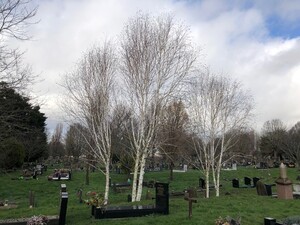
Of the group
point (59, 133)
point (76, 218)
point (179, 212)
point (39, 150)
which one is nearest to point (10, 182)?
point (39, 150)

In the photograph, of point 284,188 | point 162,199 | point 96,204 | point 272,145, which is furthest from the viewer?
point 272,145

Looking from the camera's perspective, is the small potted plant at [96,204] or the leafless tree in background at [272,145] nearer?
the small potted plant at [96,204]

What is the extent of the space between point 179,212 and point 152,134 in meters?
5.37

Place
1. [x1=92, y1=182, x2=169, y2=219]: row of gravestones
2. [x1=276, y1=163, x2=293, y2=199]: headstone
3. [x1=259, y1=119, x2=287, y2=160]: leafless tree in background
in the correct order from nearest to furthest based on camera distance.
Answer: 1. [x1=92, y1=182, x2=169, y2=219]: row of gravestones
2. [x1=276, y1=163, x2=293, y2=199]: headstone
3. [x1=259, y1=119, x2=287, y2=160]: leafless tree in background

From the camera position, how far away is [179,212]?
13.5m

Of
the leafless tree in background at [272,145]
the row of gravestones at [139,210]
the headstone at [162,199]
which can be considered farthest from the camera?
the leafless tree in background at [272,145]

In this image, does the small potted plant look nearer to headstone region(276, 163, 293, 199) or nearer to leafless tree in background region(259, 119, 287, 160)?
headstone region(276, 163, 293, 199)

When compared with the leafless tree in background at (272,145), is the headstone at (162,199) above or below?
below

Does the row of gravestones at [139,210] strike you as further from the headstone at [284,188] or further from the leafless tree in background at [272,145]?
the leafless tree in background at [272,145]

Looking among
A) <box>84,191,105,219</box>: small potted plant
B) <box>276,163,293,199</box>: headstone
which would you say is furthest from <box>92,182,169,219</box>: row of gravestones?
<box>276,163,293,199</box>: headstone

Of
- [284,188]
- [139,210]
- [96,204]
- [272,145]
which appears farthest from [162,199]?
[272,145]

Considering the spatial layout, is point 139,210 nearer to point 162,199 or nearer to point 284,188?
point 162,199

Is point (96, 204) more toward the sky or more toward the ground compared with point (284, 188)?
more toward the ground

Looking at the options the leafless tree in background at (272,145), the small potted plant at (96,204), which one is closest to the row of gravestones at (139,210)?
the small potted plant at (96,204)
